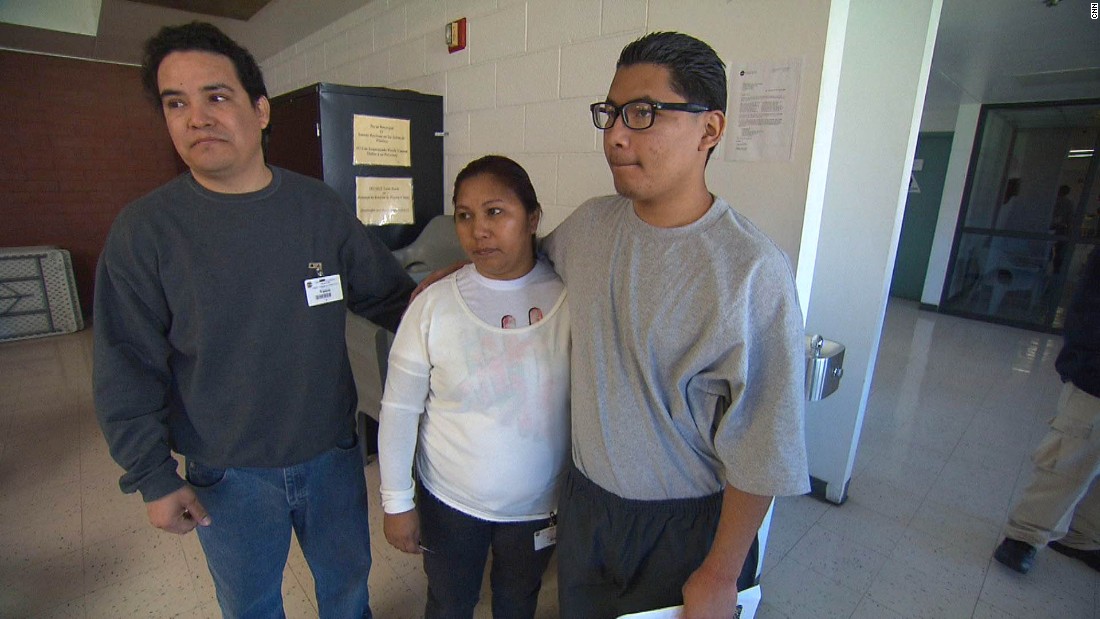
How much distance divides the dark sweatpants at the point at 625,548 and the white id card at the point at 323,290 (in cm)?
67

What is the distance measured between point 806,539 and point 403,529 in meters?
1.83

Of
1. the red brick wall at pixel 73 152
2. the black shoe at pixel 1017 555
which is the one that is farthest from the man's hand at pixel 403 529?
the red brick wall at pixel 73 152

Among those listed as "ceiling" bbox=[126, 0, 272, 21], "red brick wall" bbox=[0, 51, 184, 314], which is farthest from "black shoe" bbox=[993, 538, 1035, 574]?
"red brick wall" bbox=[0, 51, 184, 314]

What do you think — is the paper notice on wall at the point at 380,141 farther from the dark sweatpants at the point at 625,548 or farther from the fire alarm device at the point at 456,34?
the dark sweatpants at the point at 625,548

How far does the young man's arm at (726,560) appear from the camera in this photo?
83 cm

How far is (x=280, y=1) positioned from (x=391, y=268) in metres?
2.68

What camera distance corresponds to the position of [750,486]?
801 millimetres

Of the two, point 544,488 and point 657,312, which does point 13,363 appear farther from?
point 657,312

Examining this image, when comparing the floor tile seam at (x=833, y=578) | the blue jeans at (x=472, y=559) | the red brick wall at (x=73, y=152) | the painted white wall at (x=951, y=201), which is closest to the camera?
the blue jeans at (x=472, y=559)

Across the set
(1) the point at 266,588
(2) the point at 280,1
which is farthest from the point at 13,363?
(1) the point at 266,588

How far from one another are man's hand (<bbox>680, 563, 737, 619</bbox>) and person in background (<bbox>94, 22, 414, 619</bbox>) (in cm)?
84

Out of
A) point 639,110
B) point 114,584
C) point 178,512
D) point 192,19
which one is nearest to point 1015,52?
point 639,110

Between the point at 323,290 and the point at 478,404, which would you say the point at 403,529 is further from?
the point at 323,290

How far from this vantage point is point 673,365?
86cm
